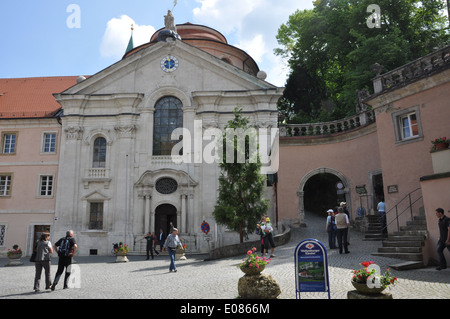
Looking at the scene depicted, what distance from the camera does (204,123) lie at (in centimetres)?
2391

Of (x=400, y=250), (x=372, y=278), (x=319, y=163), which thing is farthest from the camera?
(x=319, y=163)

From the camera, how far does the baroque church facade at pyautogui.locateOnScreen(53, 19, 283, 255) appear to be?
A: 22.9 m

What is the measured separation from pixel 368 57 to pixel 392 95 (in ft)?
35.3

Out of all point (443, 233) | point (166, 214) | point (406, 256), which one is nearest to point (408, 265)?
point (406, 256)

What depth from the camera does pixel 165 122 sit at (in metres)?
24.5

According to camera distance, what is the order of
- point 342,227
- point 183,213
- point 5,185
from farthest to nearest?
point 5,185, point 183,213, point 342,227

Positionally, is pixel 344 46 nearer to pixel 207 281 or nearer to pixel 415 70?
pixel 415 70

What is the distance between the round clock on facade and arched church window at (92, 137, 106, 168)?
6.36m

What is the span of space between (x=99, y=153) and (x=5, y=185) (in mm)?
6602

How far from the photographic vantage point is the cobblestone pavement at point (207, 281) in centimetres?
843

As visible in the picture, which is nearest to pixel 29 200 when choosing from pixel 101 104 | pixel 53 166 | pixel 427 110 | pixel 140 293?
pixel 53 166

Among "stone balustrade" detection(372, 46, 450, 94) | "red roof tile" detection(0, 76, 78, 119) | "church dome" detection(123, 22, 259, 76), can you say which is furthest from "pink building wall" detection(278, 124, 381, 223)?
"red roof tile" detection(0, 76, 78, 119)

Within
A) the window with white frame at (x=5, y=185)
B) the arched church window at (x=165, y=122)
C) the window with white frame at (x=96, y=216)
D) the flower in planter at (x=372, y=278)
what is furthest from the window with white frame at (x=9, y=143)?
the flower in planter at (x=372, y=278)

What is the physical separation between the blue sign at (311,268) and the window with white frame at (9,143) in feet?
78.7
